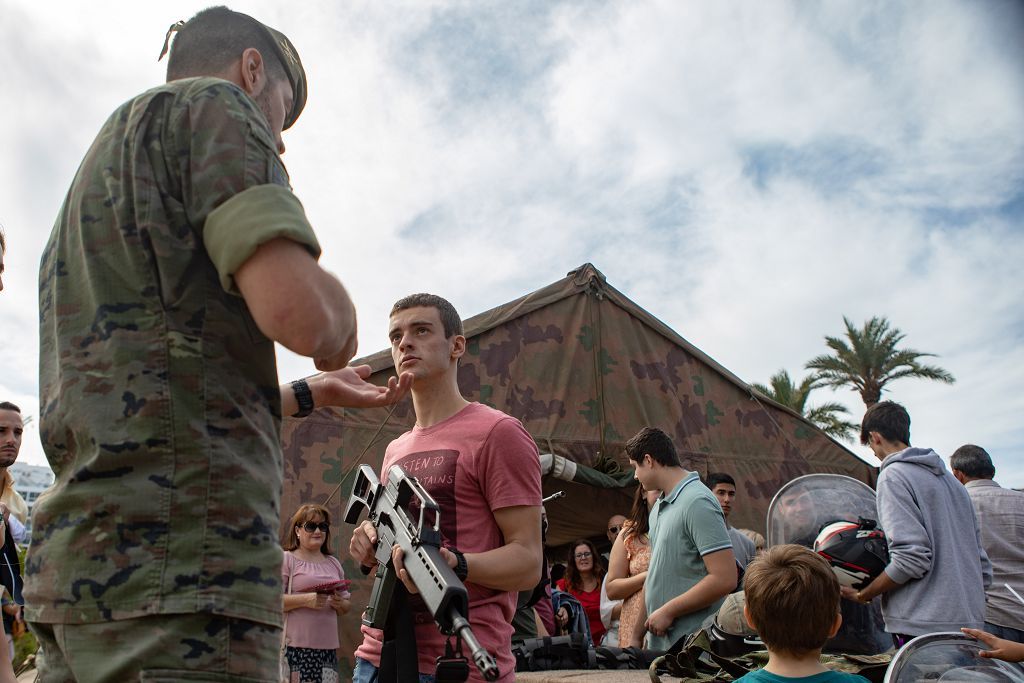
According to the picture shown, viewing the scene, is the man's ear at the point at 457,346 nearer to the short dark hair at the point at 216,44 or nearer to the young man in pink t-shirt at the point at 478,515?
the young man in pink t-shirt at the point at 478,515

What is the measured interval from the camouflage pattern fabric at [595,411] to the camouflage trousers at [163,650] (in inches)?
204

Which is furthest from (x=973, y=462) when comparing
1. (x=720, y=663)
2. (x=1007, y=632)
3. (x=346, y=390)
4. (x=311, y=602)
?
(x=346, y=390)

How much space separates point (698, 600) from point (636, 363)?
13.6 ft

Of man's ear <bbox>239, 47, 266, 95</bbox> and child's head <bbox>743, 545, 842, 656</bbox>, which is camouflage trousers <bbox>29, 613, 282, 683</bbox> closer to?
man's ear <bbox>239, 47, 266, 95</bbox>

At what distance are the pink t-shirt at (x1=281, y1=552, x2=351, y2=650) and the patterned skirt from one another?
51 mm

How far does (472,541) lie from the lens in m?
2.38

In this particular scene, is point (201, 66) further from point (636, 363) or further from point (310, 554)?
point (636, 363)

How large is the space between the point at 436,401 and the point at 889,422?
8.03 feet

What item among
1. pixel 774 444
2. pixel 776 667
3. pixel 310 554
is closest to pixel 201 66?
pixel 776 667

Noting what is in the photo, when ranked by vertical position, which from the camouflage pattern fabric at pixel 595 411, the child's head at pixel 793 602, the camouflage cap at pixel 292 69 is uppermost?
the camouflage pattern fabric at pixel 595 411

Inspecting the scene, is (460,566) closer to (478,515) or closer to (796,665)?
(478,515)

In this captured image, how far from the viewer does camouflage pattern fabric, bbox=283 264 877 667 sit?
648cm

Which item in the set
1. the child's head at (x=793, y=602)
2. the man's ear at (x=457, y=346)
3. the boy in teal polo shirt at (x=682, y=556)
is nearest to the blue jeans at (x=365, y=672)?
the man's ear at (x=457, y=346)

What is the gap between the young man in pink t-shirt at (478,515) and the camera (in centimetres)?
226
